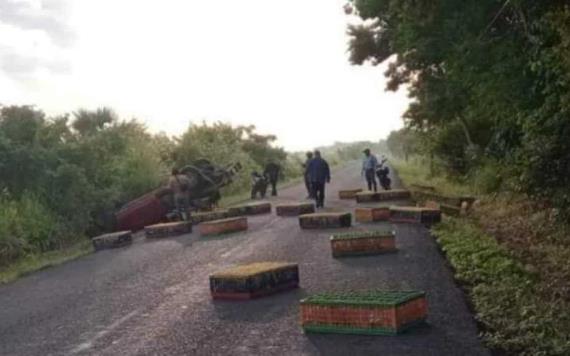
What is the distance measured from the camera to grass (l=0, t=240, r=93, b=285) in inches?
586

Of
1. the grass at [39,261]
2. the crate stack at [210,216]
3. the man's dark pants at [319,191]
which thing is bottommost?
the grass at [39,261]

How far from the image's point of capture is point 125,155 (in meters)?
29.8

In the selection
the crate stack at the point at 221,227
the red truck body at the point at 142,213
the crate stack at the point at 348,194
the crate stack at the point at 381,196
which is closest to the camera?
the crate stack at the point at 221,227

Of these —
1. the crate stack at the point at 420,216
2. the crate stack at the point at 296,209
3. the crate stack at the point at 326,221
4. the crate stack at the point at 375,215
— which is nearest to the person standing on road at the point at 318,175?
the crate stack at the point at 296,209

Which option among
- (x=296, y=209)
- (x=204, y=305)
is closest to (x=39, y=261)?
(x=296, y=209)

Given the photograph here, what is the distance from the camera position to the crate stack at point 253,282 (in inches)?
373

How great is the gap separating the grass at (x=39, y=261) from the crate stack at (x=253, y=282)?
6383 mm

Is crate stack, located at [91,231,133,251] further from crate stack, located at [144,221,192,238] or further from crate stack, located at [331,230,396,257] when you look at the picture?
crate stack, located at [331,230,396,257]

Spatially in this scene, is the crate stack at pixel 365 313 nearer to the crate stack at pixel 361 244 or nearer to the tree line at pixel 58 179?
the crate stack at pixel 361 244

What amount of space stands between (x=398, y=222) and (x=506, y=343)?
10.9 m

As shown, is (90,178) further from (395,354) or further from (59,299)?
(395,354)

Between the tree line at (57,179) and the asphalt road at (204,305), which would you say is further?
the tree line at (57,179)

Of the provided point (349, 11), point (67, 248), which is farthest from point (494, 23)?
point (349, 11)

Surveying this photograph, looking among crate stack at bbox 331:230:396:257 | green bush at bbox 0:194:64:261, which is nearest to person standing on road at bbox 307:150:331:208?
green bush at bbox 0:194:64:261
